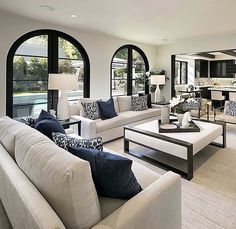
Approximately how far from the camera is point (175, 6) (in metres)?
3.47

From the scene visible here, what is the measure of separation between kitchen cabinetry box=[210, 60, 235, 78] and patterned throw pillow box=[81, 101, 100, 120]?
8.56 m

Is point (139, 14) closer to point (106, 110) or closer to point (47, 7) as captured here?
point (47, 7)

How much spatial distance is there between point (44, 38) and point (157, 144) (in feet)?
11.5

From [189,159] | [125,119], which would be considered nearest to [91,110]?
[125,119]

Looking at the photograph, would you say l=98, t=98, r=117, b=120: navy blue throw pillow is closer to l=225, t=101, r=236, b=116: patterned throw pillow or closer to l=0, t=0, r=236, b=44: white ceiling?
l=0, t=0, r=236, b=44: white ceiling

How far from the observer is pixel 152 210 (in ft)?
4.19

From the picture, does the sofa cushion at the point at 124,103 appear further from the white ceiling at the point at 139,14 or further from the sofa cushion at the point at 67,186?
the sofa cushion at the point at 67,186

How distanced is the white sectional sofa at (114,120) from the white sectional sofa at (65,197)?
230 centimetres

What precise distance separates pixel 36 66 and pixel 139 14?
8.15ft

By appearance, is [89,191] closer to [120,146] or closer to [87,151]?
[87,151]

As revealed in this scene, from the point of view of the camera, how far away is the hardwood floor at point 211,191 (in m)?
1.93

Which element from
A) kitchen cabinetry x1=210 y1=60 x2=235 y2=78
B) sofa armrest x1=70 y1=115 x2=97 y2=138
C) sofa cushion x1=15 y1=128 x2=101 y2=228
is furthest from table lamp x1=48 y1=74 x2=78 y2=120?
kitchen cabinetry x1=210 y1=60 x2=235 y2=78

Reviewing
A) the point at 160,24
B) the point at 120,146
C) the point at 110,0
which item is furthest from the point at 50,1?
the point at 120,146

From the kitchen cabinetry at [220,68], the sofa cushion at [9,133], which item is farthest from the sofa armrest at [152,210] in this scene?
the kitchen cabinetry at [220,68]
